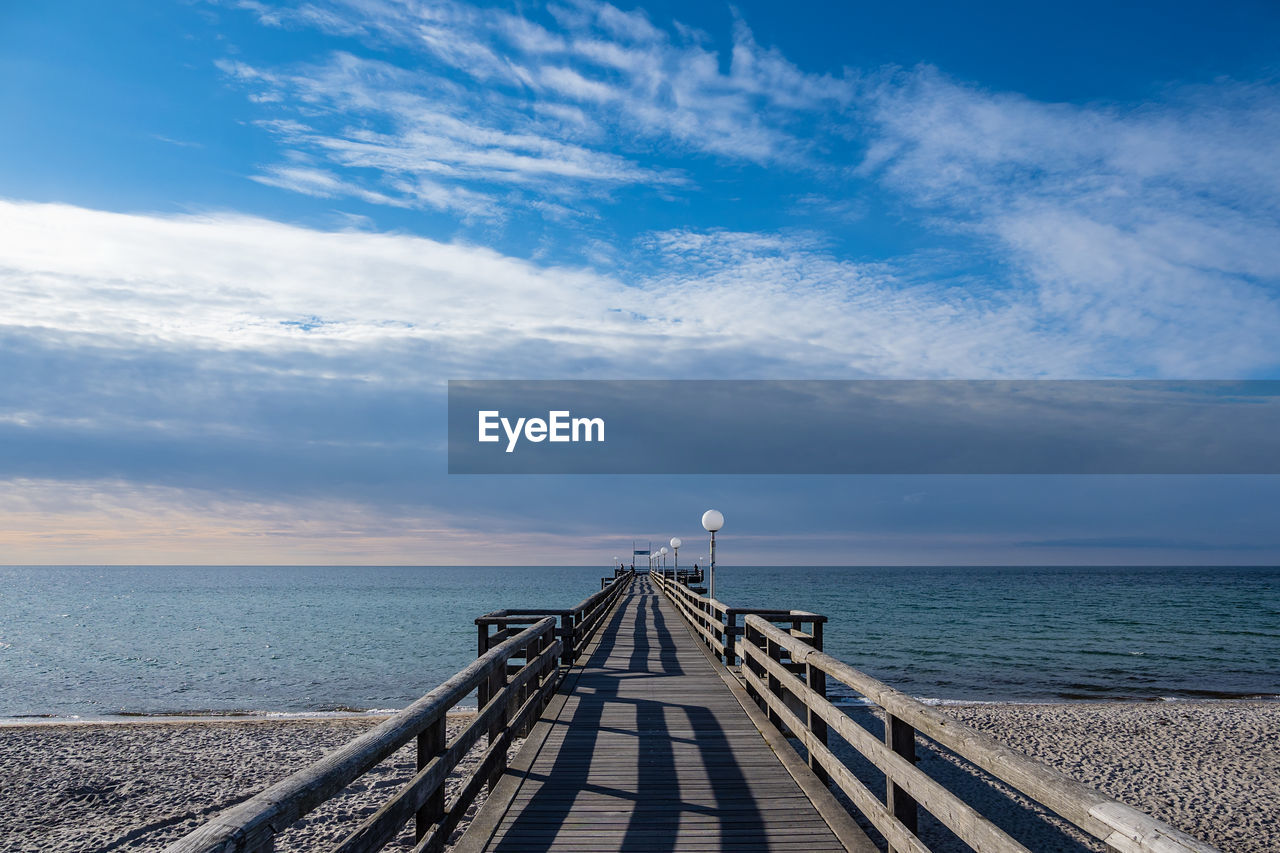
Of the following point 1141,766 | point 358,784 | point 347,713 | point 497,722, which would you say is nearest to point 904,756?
point 497,722

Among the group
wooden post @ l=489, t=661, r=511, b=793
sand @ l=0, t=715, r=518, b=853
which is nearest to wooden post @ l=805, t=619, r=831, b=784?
wooden post @ l=489, t=661, r=511, b=793

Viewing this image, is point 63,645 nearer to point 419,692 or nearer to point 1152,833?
point 419,692

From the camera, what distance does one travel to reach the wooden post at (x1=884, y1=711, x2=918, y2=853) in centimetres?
368

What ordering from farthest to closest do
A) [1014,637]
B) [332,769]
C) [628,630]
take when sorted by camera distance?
[1014,637] < [628,630] < [332,769]

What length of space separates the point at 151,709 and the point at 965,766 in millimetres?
21018

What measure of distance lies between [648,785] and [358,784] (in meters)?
7.52

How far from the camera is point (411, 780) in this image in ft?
11.9

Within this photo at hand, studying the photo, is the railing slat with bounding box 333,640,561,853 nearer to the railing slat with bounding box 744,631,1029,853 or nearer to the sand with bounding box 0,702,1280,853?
the railing slat with bounding box 744,631,1029,853

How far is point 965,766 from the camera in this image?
11828 mm

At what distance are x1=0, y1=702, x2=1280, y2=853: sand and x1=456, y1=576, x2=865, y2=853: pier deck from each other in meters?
3.76

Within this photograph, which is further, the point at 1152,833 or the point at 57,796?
the point at 57,796

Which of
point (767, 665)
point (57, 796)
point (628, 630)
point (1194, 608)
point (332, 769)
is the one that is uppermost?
point (332, 769)

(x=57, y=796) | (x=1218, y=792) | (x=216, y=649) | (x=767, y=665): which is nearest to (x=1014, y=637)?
(x=1218, y=792)

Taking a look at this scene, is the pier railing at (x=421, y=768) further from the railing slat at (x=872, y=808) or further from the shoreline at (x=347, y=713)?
the shoreline at (x=347, y=713)
